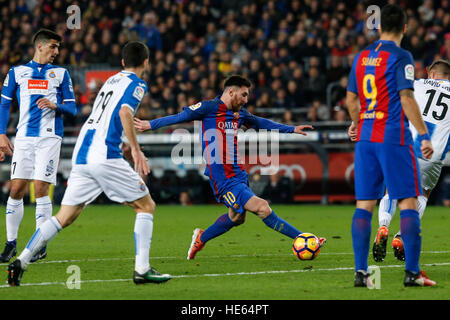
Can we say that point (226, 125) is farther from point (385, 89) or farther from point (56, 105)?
point (385, 89)

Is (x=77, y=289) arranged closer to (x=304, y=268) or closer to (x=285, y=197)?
(x=304, y=268)

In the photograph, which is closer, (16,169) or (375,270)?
(375,270)

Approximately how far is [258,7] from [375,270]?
16868mm

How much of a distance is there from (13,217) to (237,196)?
2558 mm

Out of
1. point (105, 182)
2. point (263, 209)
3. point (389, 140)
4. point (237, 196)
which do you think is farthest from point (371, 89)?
point (237, 196)

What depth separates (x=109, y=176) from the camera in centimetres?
693

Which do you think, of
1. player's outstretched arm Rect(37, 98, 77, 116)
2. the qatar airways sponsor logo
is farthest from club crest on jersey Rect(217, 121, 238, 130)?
the qatar airways sponsor logo

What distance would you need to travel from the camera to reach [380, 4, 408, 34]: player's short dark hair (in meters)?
6.78

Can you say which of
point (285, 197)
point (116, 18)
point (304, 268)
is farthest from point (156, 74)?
point (304, 268)

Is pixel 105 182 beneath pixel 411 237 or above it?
above

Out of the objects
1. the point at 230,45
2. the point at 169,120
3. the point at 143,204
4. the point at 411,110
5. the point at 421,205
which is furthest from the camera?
the point at 230,45
